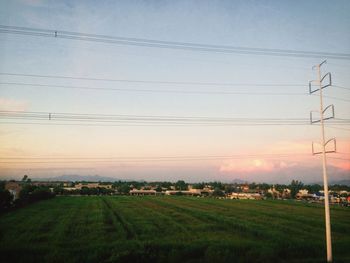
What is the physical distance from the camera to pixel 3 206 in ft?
247

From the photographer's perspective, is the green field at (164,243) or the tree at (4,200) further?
the tree at (4,200)

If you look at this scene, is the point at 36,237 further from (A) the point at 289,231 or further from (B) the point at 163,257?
(A) the point at 289,231

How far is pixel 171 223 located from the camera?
179ft

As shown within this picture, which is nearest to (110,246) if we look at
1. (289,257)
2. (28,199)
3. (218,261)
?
(218,261)

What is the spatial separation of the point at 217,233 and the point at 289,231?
11607 millimetres

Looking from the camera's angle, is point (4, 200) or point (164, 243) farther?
point (4, 200)

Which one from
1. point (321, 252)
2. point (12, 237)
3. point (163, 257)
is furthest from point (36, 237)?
point (321, 252)

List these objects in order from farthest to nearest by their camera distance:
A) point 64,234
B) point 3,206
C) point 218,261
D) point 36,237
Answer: point 3,206 → point 64,234 → point 36,237 → point 218,261

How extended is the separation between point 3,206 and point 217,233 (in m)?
54.9

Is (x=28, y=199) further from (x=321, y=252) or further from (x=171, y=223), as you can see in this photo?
(x=321, y=252)

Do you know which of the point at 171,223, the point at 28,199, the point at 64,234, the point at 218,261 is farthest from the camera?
the point at 28,199

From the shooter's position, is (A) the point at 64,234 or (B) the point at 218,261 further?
(A) the point at 64,234

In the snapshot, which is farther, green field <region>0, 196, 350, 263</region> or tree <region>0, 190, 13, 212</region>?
tree <region>0, 190, 13, 212</region>

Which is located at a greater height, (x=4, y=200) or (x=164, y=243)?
(x=4, y=200)
